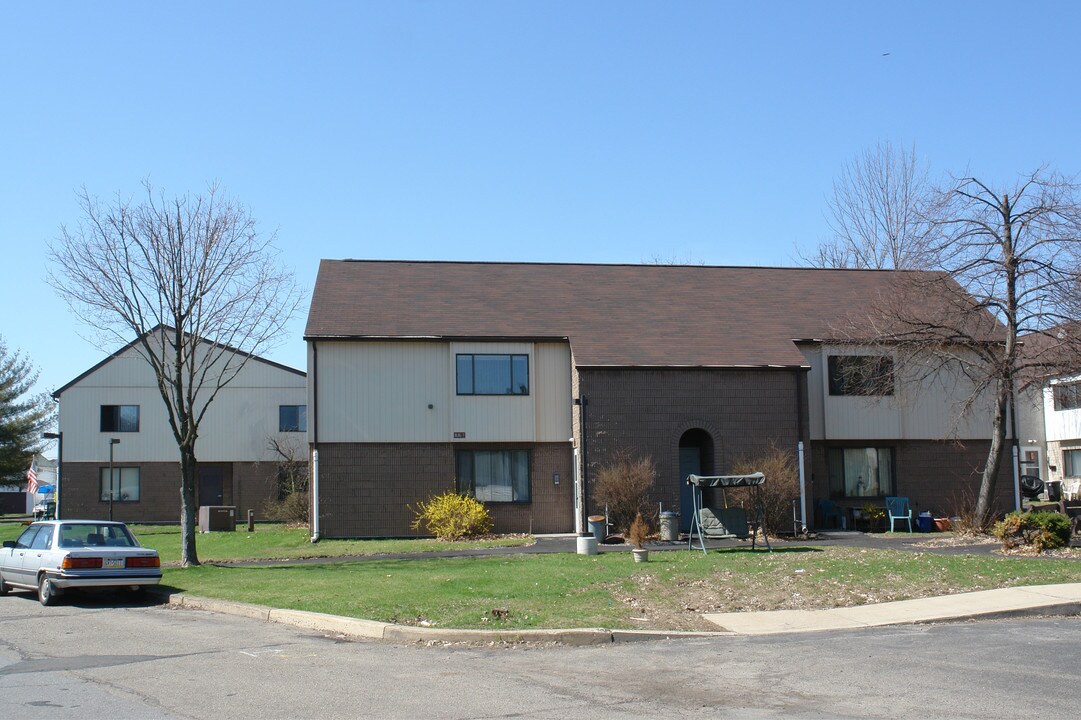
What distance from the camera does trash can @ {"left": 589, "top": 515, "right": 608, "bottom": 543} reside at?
2525 cm

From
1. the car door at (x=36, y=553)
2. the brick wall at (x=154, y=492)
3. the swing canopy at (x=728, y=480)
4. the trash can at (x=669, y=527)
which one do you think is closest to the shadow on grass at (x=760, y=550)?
the swing canopy at (x=728, y=480)

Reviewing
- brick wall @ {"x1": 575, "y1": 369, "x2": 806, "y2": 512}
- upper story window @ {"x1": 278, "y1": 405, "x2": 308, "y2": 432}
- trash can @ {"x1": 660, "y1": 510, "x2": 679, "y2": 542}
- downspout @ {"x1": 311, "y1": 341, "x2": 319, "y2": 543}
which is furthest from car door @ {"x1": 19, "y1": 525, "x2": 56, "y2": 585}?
upper story window @ {"x1": 278, "y1": 405, "x2": 308, "y2": 432}

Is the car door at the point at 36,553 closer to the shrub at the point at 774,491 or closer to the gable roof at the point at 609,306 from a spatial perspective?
the gable roof at the point at 609,306

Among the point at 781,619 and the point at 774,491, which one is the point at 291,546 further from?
the point at 781,619

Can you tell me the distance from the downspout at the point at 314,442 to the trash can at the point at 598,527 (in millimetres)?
7801

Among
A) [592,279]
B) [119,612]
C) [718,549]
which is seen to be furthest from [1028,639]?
[592,279]

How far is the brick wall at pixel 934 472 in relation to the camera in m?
30.1

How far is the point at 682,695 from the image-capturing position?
9.03 metres

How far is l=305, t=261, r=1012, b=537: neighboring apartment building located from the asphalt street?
15.0m

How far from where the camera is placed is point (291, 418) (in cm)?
4562

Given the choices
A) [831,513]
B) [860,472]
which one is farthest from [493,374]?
[860,472]

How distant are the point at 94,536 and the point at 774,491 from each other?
16.1 meters

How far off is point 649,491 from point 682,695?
1816 cm

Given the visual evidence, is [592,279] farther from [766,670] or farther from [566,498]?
[766,670]
